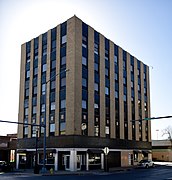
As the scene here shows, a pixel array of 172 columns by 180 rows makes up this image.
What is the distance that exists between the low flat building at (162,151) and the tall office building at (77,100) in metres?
23.6

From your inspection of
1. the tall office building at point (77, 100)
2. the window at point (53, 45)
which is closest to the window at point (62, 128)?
the tall office building at point (77, 100)

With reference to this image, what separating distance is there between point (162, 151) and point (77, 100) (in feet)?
160

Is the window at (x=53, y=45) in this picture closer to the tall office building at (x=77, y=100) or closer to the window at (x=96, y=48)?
the tall office building at (x=77, y=100)

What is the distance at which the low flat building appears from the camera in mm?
80875

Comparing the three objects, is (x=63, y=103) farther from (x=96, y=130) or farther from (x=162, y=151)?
(x=162, y=151)

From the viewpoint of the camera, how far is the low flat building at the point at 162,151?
8088 cm

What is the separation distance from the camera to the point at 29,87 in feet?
171

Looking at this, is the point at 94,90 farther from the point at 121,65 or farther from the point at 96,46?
the point at 121,65

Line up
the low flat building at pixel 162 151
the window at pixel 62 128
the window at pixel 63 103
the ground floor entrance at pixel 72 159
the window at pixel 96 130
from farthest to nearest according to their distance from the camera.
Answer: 1. the low flat building at pixel 162 151
2. the window at pixel 96 130
3. the window at pixel 63 103
4. the window at pixel 62 128
5. the ground floor entrance at pixel 72 159

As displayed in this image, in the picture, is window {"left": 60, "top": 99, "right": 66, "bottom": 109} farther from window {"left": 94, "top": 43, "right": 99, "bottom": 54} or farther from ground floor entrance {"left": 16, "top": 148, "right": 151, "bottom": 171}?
window {"left": 94, "top": 43, "right": 99, "bottom": 54}

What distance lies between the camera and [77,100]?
43.2m

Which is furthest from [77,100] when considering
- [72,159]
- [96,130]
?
[72,159]

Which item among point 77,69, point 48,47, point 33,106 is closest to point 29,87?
point 33,106

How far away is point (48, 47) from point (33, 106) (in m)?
10.6
